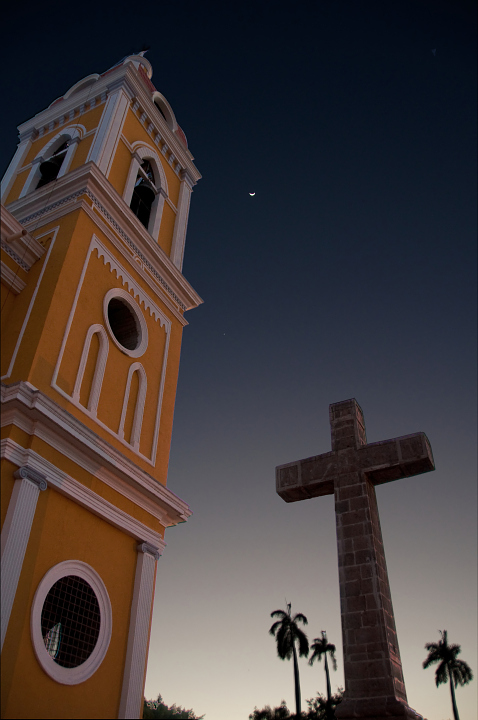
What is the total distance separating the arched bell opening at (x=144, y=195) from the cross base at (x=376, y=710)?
38.7 feet

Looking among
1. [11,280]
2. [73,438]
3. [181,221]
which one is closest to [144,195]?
[181,221]

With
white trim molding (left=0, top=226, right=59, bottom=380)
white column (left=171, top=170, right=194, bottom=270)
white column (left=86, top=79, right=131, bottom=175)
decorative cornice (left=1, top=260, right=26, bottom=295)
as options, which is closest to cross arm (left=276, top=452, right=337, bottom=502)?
white trim molding (left=0, top=226, right=59, bottom=380)

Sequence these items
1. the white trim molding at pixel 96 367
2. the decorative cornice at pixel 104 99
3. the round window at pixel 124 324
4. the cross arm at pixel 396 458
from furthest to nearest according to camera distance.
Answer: the decorative cornice at pixel 104 99 < the round window at pixel 124 324 < the white trim molding at pixel 96 367 < the cross arm at pixel 396 458

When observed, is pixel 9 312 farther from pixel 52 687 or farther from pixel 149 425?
pixel 52 687

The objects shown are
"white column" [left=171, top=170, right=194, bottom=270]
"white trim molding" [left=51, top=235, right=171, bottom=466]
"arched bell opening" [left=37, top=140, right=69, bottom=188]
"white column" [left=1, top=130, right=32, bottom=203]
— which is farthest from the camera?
"white column" [left=171, top=170, right=194, bottom=270]

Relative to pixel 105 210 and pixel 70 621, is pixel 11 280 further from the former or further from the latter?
pixel 70 621

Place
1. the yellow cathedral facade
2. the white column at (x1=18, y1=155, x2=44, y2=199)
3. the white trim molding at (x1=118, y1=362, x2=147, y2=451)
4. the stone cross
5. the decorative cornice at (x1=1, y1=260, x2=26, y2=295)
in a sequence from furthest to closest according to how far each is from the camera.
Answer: the white column at (x1=18, y1=155, x2=44, y2=199), the white trim molding at (x1=118, y1=362, x2=147, y2=451), the decorative cornice at (x1=1, y1=260, x2=26, y2=295), the yellow cathedral facade, the stone cross

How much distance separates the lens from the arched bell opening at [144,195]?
1523 centimetres

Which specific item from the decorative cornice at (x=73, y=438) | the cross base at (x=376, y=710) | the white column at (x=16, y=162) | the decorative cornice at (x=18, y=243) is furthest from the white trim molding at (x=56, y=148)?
the cross base at (x=376, y=710)

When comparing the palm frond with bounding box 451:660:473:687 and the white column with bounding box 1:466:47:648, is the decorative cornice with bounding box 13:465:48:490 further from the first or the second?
the palm frond with bounding box 451:660:473:687

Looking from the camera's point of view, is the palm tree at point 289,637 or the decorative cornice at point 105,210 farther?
the palm tree at point 289,637

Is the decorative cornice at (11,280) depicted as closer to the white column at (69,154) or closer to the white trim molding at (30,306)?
the white trim molding at (30,306)

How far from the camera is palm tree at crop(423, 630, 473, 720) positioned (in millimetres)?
41000

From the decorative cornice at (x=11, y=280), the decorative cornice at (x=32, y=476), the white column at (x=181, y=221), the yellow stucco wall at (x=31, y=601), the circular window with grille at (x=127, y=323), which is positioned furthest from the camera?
the white column at (x=181, y=221)
